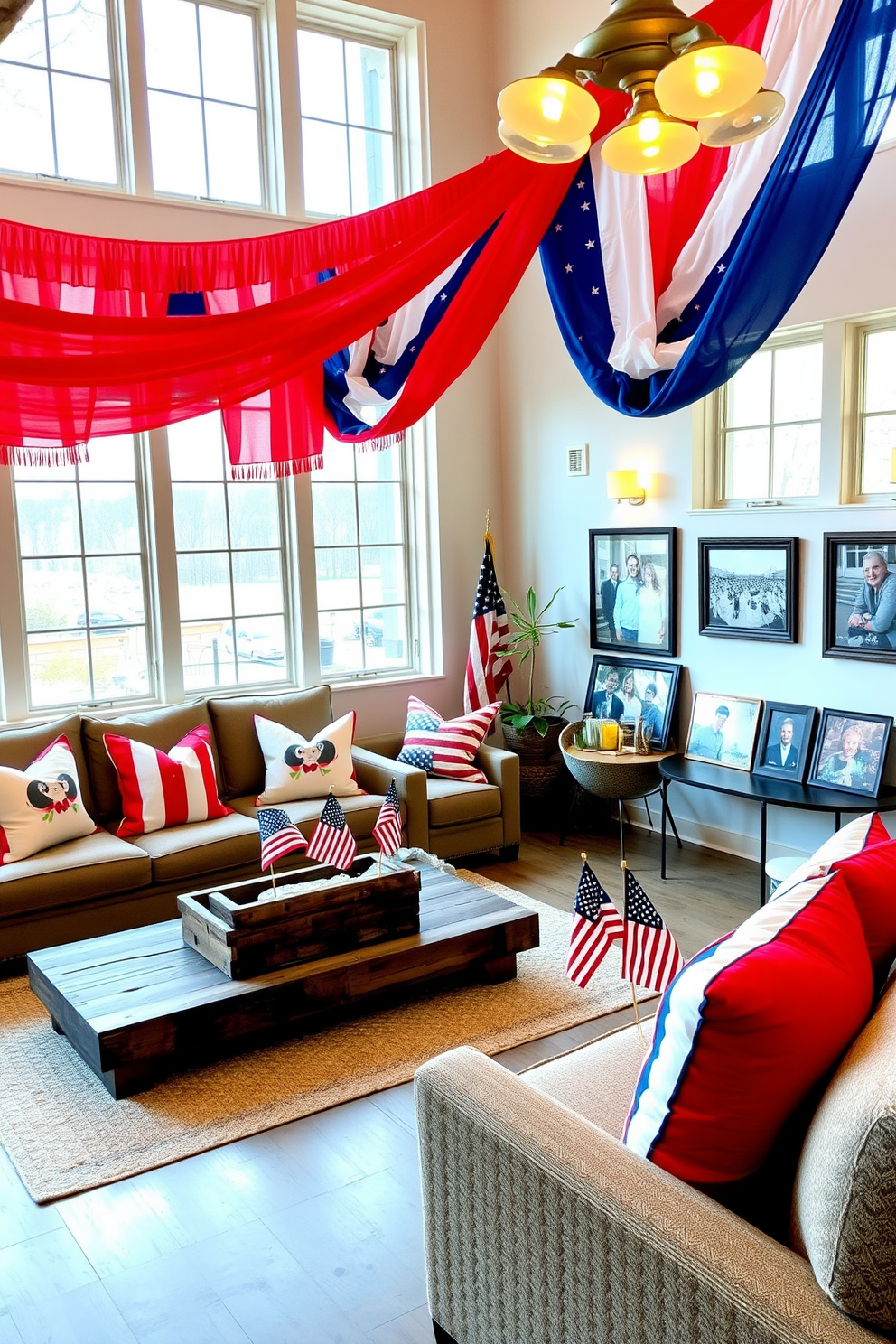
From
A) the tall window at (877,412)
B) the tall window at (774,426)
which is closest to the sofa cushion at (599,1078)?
the tall window at (877,412)

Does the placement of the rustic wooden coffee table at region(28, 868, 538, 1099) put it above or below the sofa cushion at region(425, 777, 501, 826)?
below

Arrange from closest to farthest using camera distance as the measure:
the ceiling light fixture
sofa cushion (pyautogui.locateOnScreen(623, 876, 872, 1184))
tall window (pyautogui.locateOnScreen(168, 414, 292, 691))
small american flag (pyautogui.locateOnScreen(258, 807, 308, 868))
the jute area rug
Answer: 1. sofa cushion (pyautogui.locateOnScreen(623, 876, 872, 1184))
2. the ceiling light fixture
3. the jute area rug
4. small american flag (pyautogui.locateOnScreen(258, 807, 308, 868))
5. tall window (pyautogui.locateOnScreen(168, 414, 292, 691))

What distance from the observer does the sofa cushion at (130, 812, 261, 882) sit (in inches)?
172

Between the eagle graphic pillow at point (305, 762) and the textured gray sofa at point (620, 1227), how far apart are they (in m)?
2.93

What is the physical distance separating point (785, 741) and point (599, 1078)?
113 inches

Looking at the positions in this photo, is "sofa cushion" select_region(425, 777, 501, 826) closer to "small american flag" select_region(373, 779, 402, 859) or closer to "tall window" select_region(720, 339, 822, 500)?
"small american flag" select_region(373, 779, 402, 859)

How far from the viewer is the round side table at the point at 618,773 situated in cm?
515

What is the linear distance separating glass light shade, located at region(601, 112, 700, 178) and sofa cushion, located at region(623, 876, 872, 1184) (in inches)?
66.3

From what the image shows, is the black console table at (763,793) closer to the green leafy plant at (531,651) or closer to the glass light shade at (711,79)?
the green leafy plant at (531,651)

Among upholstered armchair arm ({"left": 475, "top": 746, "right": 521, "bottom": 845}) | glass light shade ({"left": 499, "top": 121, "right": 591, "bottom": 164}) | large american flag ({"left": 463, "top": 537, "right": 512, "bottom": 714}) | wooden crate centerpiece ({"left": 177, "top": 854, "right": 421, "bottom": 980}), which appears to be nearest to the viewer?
glass light shade ({"left": 499, "top": 121, "right": 591, "bottom": 164})

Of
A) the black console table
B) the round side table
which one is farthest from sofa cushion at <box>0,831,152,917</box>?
the black console table

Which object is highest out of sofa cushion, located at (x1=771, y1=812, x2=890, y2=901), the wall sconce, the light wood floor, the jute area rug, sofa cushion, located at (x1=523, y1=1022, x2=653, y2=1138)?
the wall sconce

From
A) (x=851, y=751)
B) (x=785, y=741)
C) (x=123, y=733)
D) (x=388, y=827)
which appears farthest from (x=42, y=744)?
(x=851, y=751)

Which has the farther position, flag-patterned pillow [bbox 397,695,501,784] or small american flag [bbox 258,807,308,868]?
flag-patterned pillow [bbox 397,695,501,784]
